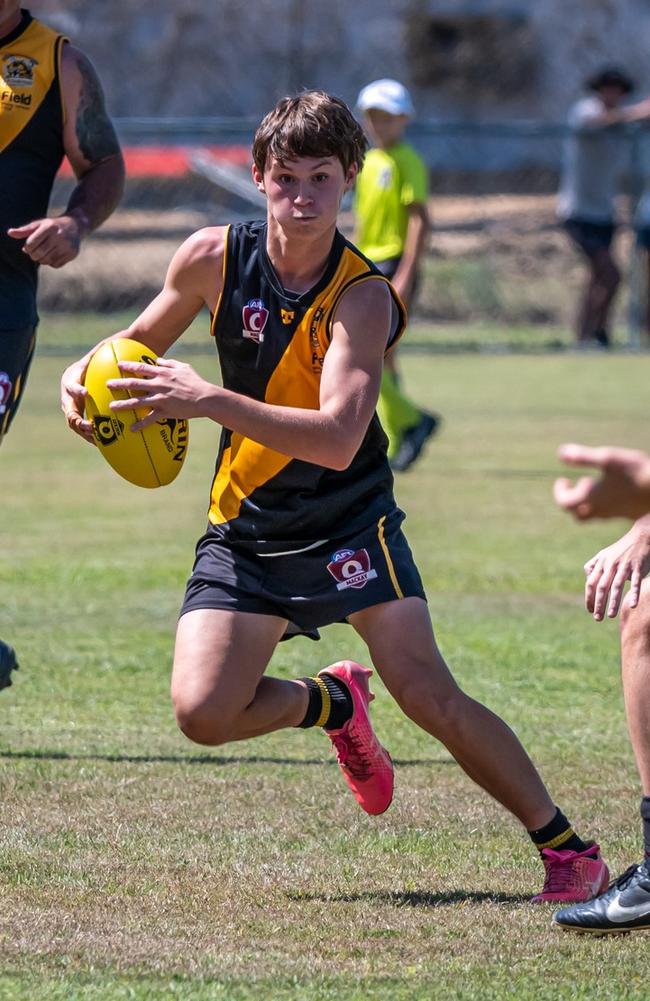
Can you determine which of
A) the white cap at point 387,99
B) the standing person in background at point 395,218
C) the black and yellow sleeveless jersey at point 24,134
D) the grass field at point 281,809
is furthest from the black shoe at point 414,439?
the black and yellow sleeveless jersey at point 24,134

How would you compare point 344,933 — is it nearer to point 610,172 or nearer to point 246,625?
point 246,625

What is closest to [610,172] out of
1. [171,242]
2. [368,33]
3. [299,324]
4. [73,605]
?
[171,242]

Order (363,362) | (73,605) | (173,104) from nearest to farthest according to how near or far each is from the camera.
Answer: (363,362)
(73,605)
(173,104)

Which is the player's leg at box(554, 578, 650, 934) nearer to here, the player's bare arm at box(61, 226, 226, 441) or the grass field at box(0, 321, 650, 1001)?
the grass field at box(0, 321, 650, 1001)

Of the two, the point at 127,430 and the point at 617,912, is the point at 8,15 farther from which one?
the point at 617,912

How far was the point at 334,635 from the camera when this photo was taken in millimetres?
7512

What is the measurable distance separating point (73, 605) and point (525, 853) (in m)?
3.54

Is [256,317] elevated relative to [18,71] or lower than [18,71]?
lower

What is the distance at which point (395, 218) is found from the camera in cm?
1152

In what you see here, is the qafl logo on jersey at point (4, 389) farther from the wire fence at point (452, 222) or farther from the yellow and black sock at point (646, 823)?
the wire fence at point (452, 222)

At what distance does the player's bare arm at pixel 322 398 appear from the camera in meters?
4.08

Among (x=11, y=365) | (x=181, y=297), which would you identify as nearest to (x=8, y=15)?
(x=11, y=365)

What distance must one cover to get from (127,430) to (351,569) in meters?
0.65

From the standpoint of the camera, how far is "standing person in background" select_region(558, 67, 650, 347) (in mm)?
18812
